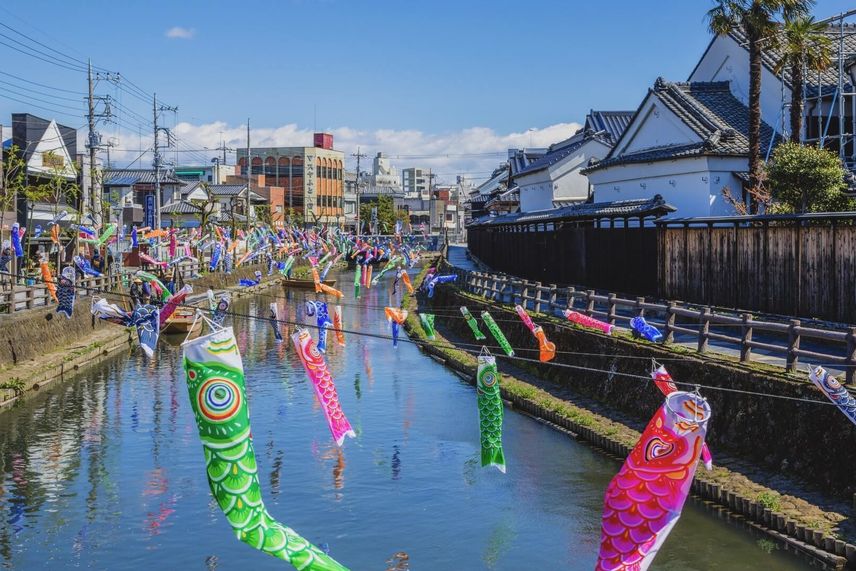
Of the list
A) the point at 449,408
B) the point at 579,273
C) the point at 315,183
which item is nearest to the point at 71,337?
the point at 449,408

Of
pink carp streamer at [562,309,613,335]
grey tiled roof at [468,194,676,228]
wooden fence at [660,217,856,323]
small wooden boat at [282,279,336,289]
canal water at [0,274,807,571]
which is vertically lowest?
canal water at [0,274,807,571]

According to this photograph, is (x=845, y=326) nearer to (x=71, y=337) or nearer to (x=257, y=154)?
(x=71, y=337)

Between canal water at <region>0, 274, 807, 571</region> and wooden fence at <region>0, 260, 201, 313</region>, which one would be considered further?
wooden fence at <region>0, 260, 201, 313</region>

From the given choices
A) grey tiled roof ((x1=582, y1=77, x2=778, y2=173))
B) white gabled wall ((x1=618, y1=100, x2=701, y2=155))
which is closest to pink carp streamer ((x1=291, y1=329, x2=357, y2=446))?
grey tiled roof ((x1=582, y1=77, x2=778, y2=173))

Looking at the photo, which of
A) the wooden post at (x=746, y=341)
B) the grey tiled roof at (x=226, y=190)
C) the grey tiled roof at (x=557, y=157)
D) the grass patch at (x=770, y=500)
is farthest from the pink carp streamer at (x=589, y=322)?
the grey tiled roof at (x=226, y=190)

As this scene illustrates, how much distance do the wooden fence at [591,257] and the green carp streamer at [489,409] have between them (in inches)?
489

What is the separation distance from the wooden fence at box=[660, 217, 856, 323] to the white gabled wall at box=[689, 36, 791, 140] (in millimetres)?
9495

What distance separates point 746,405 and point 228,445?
39.1 feet

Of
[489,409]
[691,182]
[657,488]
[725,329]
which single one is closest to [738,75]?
[691,182]

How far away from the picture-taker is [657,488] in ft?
37.5

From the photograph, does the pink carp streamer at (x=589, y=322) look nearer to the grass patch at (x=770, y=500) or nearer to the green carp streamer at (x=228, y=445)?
the grass patch at (x=770, y=500)

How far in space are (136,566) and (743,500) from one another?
10.7 meters

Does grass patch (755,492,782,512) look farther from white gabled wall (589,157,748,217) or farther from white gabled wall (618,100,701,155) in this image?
white gabled wall (618,100,701,155)

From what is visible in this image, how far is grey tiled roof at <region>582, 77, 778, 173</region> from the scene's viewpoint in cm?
3434
